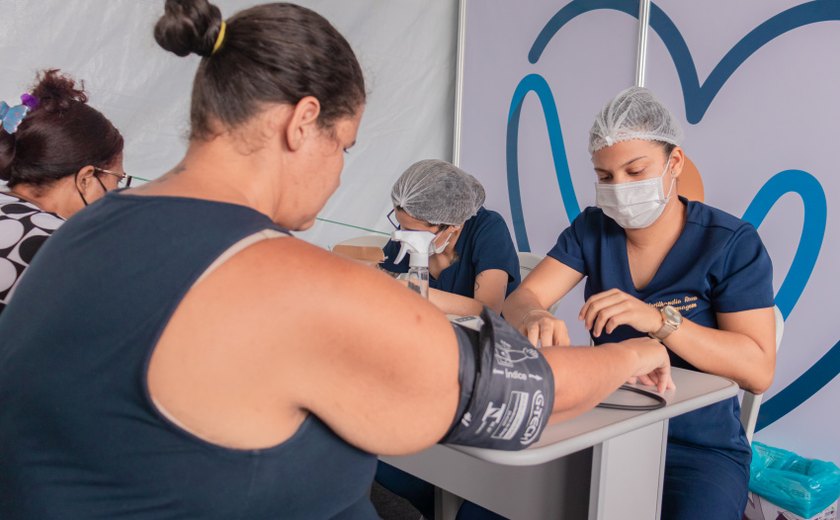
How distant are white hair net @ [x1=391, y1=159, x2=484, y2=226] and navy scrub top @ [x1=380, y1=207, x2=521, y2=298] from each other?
0.28 feet

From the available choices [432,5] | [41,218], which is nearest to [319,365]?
[41,218]

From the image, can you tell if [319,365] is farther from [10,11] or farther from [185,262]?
[10,11]

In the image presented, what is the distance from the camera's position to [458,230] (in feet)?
7.80

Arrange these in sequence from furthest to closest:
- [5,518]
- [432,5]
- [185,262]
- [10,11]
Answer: [432,5]
[10,11]
[5,518]
[185,262]

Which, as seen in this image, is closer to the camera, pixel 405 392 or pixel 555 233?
pixel 405 392

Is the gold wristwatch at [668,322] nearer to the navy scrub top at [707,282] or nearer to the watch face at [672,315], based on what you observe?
the watch face at [672,315]

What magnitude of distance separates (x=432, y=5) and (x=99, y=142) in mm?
2422

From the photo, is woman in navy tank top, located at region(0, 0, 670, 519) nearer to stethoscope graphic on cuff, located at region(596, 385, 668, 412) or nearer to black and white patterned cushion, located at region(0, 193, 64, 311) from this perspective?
stethoscope graphic on cuff, located at region(596, 385, 668, 412)

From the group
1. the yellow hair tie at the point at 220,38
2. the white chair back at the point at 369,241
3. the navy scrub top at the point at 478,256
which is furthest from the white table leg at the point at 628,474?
the white chair back at the point at 369,241

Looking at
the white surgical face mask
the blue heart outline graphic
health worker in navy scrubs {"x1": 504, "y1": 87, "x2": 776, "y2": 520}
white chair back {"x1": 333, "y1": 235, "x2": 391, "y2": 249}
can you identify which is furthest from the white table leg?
white chair back {"x1": 333, "y1": 235, "x2": 391, "y2": 249}

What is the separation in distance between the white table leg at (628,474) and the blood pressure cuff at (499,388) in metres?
0.39

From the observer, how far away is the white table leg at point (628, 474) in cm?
122

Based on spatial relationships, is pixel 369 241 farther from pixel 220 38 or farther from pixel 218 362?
pixel 218 362

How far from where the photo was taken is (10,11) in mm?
2646
